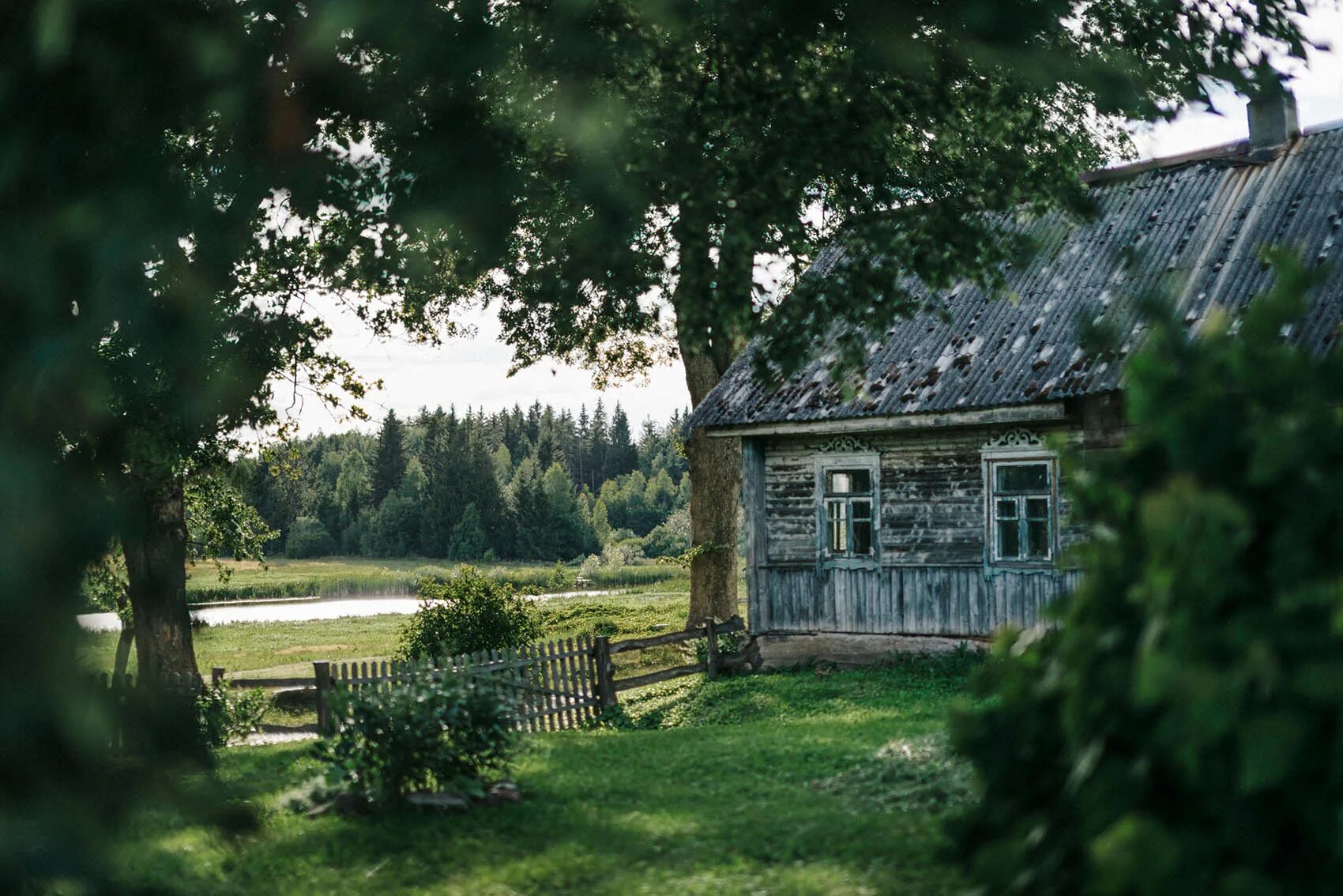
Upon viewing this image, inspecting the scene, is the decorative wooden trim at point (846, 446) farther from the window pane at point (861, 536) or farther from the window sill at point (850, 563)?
the window sill at point (850, 563)

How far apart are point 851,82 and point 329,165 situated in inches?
197

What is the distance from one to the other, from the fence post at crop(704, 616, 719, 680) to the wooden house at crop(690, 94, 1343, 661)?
2.39 feet

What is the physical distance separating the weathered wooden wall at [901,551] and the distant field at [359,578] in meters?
32.6

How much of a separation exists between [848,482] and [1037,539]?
2.96 m

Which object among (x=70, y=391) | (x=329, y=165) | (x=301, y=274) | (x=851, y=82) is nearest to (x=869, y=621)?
(x=301, y=274)

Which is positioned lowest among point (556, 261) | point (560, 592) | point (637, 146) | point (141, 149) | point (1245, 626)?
point (560, 592)

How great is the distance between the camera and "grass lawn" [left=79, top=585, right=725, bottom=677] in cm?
2812

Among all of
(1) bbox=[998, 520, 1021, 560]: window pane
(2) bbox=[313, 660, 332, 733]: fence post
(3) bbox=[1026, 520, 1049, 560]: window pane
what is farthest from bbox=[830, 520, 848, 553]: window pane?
(2) bbox=[313, 660, 332, 733]: fence post

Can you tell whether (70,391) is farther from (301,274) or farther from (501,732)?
(301,274)

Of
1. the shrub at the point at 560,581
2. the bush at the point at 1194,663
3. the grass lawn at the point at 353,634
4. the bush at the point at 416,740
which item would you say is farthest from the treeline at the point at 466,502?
the bush at the point at 1194,663

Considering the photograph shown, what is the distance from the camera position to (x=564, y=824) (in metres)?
8.17

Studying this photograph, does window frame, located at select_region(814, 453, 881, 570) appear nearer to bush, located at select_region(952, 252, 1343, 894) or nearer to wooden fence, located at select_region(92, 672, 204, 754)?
bush, located at select_region(952, 252, 1343, 894)

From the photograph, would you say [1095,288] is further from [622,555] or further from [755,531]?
[622,555]

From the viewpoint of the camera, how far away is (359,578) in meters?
81.2
